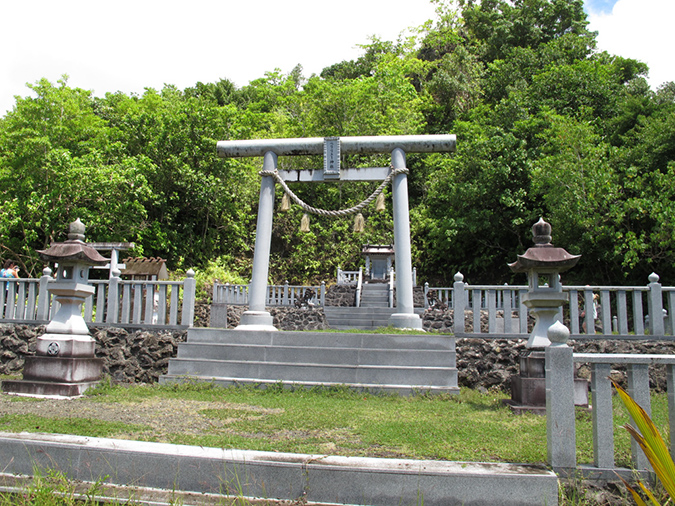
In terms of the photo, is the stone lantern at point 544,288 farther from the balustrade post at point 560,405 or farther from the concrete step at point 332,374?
the balustrade post at point 560,405

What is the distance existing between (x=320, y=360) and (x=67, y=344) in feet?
11.9

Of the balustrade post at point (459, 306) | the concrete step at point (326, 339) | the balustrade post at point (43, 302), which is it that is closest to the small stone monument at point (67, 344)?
the concrete step at point (326, 339)

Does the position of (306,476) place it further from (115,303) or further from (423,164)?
(423,164)

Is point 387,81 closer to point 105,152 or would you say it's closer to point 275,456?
point 105,152

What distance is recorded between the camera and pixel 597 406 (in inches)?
133

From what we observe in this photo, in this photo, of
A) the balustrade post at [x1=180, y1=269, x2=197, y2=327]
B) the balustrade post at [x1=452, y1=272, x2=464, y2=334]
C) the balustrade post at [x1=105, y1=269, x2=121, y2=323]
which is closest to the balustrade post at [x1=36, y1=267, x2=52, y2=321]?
the balustrade post at [x1=105, y1=269, x2=121, y2=323]

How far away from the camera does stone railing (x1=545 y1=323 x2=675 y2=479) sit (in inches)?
130

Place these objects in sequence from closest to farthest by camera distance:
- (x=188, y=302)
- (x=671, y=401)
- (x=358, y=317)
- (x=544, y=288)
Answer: (x=671, y=401) < (x=544, y=288) < (x=188, y=302) < (x=358, y=317)

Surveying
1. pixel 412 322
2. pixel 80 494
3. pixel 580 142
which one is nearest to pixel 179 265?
pixel 412 322

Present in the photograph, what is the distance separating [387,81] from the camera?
2794 cm

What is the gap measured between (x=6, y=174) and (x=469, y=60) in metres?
25.3

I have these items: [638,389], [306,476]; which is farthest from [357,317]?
[306,476]

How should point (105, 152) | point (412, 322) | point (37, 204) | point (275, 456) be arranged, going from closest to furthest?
point (275, 456)
point (412, 322)
point (37, 204)
point (105, 152)

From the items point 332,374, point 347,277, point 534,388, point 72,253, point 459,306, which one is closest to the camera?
point 534,388
